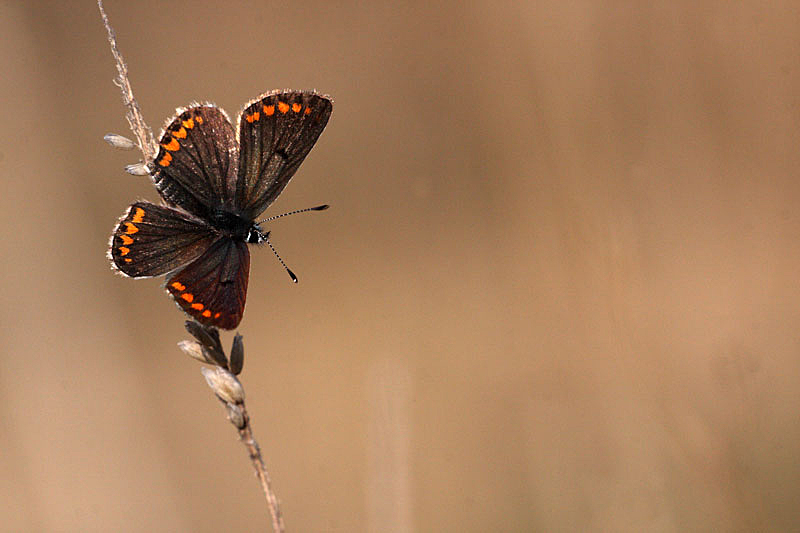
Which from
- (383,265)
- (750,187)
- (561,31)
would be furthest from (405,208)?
(750,187)

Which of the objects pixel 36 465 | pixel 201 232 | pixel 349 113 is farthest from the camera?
pixel 349 113

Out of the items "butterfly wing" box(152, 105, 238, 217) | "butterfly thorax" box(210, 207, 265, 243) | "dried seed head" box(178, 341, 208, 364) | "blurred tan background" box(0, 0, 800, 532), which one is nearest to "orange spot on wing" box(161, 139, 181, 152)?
"butterfly wing" box(152, 105, 238, 217)

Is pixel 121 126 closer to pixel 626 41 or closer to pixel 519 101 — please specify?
pixel 519 101

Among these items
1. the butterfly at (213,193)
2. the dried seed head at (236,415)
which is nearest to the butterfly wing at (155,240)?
the butterfly at (213,193)

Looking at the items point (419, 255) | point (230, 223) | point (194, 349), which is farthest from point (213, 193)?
point (419, 255)

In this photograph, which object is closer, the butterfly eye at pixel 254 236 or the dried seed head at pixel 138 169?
the dried seed head at pixel 138 169

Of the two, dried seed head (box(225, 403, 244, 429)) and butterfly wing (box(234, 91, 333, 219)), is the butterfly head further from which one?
dried seed head (box(225, 403, 244, 429))

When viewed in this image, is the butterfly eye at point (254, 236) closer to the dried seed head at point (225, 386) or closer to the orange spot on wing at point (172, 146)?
the orange spot on wing at point (172, 146)
